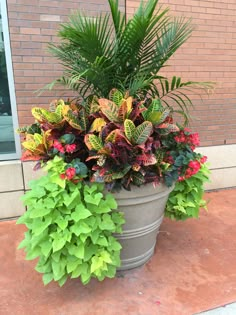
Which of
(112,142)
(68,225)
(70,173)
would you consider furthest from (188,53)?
(68,225)

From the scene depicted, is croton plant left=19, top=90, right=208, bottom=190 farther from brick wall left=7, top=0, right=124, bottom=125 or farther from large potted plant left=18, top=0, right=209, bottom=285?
brick wall left=7, top=0, right=124, bottom=125

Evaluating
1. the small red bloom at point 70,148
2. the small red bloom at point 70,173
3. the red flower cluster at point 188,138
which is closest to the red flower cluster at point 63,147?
the small red bloom at point 70,148

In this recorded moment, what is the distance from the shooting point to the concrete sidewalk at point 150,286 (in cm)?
174

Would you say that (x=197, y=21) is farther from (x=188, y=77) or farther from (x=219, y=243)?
(x=219, y=243)

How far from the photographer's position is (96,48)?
1.81 meters

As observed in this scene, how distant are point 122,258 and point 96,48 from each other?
1.48m

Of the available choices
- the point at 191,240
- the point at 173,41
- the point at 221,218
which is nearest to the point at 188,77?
the point at 173,41

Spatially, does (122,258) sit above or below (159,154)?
below

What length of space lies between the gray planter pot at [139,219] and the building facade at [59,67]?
1367 millimetres

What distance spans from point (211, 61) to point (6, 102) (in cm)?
235

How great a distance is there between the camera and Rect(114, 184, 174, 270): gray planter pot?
1.80 metres

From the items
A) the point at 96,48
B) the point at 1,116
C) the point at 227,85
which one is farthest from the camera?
the point at 227,85

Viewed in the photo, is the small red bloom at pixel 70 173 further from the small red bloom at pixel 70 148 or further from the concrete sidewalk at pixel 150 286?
the concrete sidewalk at pixel 150 286

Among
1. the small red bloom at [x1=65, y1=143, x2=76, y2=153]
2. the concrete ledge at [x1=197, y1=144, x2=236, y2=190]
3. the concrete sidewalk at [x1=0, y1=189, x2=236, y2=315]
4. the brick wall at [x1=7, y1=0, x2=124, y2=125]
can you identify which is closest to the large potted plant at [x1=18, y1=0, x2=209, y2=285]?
the small red bloom at [x1=65, y1=143, x2=76, y2=153]
